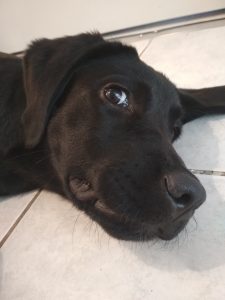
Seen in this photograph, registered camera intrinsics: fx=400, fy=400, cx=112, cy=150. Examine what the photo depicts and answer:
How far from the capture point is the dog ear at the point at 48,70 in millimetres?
1011

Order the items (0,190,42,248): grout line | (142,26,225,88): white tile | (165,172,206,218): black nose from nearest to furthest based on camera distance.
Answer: (165,172,206,218): black nose
(0,190,42,248): grout line
(142,26,225,88): white tile

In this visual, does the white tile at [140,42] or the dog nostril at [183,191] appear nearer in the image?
the dog nostril at [183,191]

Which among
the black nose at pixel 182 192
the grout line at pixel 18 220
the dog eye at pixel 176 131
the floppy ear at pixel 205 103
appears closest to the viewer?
the black nose at pixel 182 192

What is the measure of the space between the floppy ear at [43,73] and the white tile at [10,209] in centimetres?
22

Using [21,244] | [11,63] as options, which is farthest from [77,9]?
[21,244]

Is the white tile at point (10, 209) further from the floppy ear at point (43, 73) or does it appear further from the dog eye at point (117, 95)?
the dog eye at point (117, 95)

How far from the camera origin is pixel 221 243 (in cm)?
94

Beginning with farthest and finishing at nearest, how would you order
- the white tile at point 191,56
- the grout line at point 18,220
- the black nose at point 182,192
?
the white tile at point 191,56, the grout line at point 18,220, the black nose at point 182,192

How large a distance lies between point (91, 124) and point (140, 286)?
381 mm

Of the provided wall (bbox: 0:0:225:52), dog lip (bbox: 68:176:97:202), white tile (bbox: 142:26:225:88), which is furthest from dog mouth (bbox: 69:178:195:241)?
wall (bbox: 0:0:225:52)

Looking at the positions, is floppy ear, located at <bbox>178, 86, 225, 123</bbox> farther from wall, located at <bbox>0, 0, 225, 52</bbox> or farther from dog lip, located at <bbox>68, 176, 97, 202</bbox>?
wall, located at <bbox>0, 0, 225, 52</bbox>

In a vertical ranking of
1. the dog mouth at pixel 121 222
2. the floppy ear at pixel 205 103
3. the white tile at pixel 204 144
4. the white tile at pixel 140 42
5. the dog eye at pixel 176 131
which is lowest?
the white tile at pixel 140 42

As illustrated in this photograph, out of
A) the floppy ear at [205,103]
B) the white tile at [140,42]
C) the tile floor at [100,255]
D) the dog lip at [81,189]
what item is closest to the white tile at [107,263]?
the tile floor at [100,255]

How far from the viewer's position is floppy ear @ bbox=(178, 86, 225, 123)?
1410 millimetres
